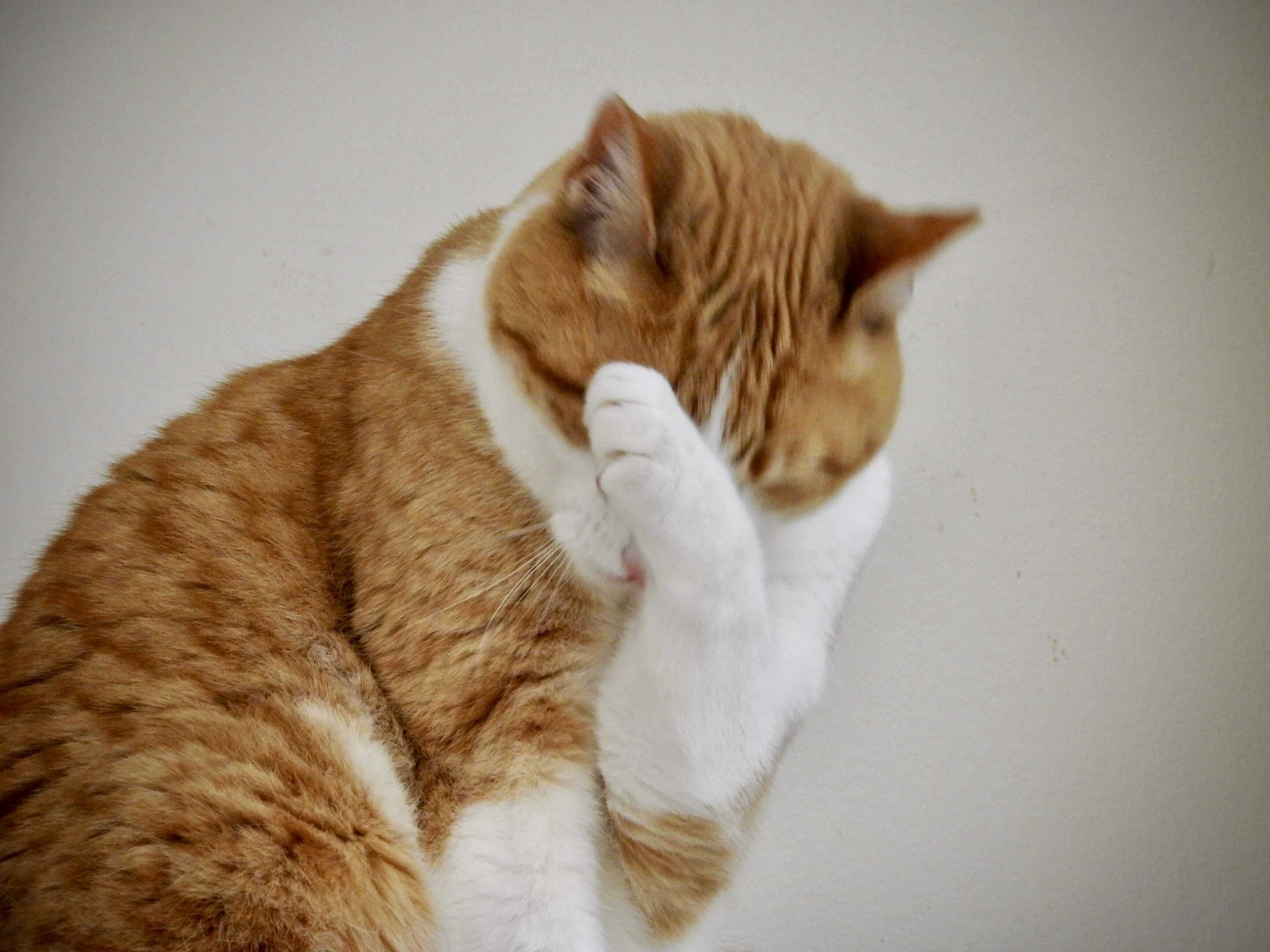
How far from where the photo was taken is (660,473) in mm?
880

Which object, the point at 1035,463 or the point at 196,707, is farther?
the point at 1035,463

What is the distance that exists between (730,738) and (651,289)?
576 mm

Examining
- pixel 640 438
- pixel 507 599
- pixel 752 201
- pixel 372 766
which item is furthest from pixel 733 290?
pixel 372 766

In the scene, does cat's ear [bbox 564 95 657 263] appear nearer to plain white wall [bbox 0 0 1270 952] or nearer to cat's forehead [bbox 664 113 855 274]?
cat's forehead [bbox 664 113 855 274]

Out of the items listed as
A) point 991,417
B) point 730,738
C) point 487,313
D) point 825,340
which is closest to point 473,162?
point 487,313

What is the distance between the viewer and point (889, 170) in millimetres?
1571

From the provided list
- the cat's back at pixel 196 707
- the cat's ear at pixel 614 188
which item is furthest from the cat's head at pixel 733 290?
the cat's back at pixel 196 707

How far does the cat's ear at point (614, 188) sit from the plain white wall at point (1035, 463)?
2.39ft

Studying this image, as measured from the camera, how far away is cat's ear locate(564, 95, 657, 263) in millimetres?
927

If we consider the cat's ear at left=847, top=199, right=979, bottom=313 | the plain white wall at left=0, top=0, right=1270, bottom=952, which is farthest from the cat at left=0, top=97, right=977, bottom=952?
the plain white wall at left=0, top=0, right=1270, bottom=952

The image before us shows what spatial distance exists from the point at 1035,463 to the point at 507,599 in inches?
38.4

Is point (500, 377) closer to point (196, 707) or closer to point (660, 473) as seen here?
point (660, 473)

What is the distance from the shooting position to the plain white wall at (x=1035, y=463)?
146 cm

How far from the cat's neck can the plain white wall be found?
459mm
